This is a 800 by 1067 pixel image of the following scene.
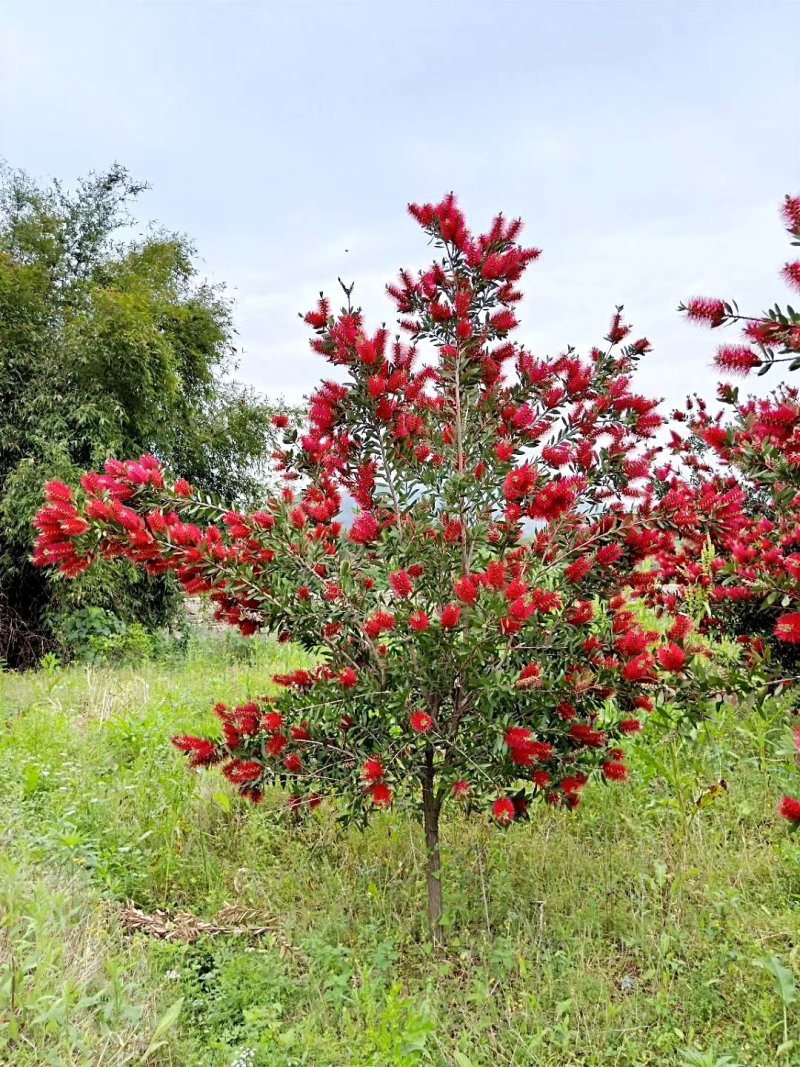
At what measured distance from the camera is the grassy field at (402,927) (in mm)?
2006

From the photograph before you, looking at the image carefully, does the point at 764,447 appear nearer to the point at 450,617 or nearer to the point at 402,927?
the point at 450,617

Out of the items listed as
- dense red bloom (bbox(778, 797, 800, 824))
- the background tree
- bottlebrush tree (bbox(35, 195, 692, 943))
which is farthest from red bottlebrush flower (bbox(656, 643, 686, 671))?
the background tree

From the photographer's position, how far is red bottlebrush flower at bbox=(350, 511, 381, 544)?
227 cm

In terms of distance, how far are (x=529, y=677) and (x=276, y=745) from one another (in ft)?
2.77

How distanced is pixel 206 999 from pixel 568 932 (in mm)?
1176

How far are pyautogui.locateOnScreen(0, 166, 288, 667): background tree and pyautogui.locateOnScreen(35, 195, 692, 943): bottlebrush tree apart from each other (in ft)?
20.5

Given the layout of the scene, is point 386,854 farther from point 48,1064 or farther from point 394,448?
point 394,448

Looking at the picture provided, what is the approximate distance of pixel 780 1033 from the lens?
2.01 m

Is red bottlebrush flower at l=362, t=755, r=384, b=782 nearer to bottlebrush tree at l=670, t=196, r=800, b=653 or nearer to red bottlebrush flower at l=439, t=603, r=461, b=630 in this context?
red bottlebrush flower at l=439, t=603, r=461, b=630

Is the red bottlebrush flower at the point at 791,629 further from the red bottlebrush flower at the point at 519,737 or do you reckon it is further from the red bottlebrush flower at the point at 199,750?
the red bottlebrush flower at the point at 199,750

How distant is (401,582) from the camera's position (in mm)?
2090

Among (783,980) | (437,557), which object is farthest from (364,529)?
(783,980)

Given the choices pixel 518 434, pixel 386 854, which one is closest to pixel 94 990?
pixel 386 854

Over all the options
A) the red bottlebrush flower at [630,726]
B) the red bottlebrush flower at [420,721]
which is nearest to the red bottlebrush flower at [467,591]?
the red bottlebrush flower at [420,721]
